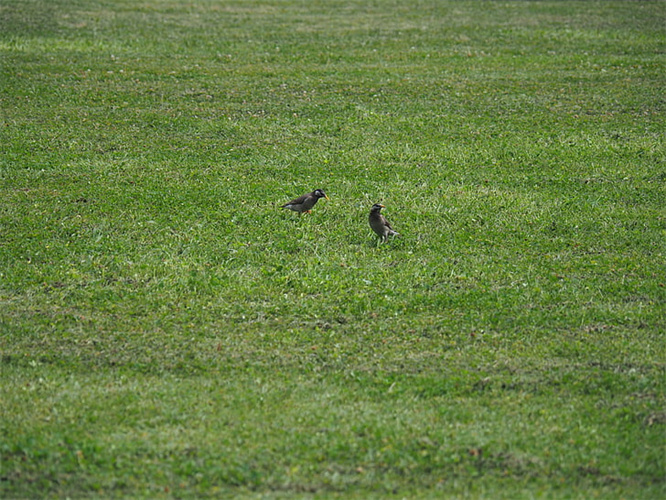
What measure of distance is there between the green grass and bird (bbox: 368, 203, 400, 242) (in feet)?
0.81

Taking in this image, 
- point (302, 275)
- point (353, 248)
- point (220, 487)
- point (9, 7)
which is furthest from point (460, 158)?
point (9, 7)

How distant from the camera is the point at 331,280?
9.70 metres

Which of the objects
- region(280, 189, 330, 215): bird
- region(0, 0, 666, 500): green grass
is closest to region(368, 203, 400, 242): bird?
region(0, 0, 666, 500): green grass

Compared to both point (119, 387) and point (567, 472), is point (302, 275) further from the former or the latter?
point (567, 472)

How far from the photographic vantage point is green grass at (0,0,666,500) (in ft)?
21.1

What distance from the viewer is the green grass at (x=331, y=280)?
643 cm

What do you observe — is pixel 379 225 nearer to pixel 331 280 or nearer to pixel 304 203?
pixel 331 280

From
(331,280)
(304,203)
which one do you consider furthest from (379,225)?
(304,203)

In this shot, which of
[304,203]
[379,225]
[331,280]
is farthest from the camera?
[304,203]

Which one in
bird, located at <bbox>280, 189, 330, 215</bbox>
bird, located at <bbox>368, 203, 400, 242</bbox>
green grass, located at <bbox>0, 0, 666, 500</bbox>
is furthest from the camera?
bird, located at <bbox>280, 189, 330, 215</bbox>

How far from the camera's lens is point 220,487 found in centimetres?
604

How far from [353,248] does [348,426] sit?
13.9ft

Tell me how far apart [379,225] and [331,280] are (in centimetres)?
138

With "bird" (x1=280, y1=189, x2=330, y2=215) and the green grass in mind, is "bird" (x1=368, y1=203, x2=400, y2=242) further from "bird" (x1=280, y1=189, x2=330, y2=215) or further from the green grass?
"bird" (x1=280, y1=189, x2=330, y2=215)
